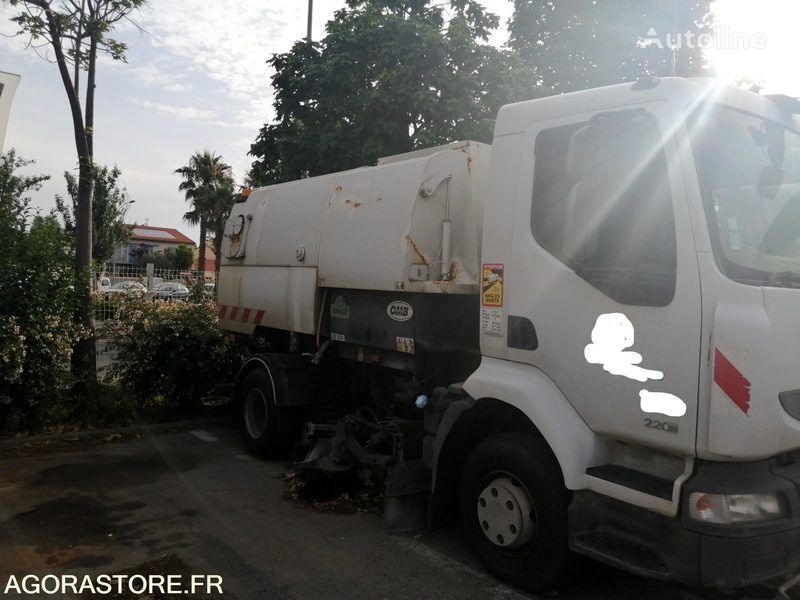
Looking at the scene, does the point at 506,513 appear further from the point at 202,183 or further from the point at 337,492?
the point at 202,183

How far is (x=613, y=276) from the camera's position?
3.16m

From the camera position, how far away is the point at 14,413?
645cm

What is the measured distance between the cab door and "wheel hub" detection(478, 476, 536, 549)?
639 mm

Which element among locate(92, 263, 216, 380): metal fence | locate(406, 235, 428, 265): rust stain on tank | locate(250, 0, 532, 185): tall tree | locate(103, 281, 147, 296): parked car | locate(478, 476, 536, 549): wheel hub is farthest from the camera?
locate(250, 0, 532, 185): tall tree

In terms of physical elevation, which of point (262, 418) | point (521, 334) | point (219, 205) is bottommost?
point (262, 418)

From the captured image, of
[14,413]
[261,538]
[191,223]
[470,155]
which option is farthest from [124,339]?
[191,223]

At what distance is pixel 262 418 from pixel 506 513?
3.51m

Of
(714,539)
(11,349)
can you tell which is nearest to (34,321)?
(11,349)

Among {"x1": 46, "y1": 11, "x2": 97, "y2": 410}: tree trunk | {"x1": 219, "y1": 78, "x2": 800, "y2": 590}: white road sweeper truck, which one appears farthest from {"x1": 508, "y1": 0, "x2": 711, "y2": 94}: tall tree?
{"x1": 219, "y1": 78, "x2": 800, "y2": 590}: white road sweeper truck

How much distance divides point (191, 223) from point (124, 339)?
29937 millimetres

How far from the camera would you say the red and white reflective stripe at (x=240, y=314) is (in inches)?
268

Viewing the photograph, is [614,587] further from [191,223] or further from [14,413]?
[191,223]

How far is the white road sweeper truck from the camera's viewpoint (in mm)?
2781

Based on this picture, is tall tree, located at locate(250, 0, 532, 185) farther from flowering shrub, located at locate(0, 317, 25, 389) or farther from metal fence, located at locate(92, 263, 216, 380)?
flowering shrub, located at locate(0, 317, 25, 389)
